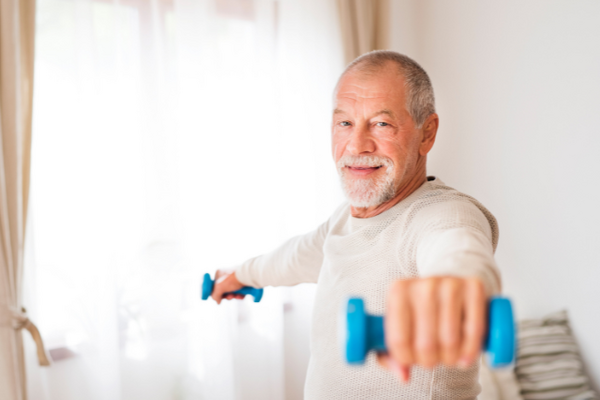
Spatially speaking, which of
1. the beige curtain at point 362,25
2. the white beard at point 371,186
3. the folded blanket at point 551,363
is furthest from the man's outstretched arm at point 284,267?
the beige curtain at point 362,25

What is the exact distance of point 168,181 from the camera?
1931 mm

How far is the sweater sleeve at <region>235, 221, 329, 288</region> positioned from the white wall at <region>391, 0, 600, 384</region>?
56.1 inches

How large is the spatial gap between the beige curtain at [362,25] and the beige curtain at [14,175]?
1566 millimetres

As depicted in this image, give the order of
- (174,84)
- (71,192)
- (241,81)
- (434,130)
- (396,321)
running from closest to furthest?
(396,321) → (434,130) → (71,192) → (174,84) → (241,81)

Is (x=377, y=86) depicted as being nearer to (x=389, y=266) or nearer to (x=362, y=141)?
(x=362, y=141)

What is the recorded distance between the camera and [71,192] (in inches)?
68.3

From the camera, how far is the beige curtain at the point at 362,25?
2461 mm

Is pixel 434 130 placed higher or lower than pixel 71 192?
higher

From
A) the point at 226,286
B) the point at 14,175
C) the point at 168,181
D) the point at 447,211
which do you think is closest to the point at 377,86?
the point at 447,211

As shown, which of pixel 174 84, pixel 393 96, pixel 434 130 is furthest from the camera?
pixel 174 84

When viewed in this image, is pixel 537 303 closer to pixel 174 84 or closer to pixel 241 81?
pixel 241 81

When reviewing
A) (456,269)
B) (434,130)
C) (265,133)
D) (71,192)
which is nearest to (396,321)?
(456,269)

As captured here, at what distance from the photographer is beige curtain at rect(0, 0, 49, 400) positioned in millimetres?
1521

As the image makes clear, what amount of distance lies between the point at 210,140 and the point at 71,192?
640mm
